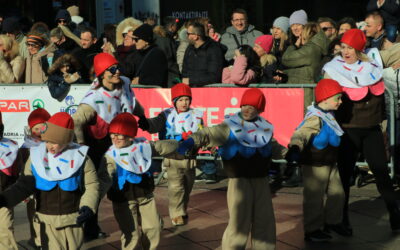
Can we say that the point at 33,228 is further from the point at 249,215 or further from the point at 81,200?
the point at 249,215

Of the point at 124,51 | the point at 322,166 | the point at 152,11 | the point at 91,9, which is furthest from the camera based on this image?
the point at 91,9

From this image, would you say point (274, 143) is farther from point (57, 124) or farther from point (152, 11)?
point (152, 11)

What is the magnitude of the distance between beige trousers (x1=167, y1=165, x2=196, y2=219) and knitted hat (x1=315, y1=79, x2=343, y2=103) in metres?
1.98

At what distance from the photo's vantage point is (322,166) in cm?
854

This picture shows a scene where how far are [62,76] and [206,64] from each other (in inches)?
75.1

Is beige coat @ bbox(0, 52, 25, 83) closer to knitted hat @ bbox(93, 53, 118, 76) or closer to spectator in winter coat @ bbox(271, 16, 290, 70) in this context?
spectator in winter coat @ bbox(271, 16, 290, 70)

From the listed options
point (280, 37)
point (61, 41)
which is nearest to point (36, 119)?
point (61, 41)

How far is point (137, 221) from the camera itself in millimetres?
7703

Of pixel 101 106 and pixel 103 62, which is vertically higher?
pixel 103 62

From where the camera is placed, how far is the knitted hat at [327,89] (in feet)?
27.4

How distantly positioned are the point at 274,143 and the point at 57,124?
6.58 ft

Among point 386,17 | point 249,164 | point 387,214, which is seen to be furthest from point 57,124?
point 386,17

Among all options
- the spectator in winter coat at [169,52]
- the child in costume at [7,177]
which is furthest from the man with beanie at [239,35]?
the child in costume at [7,177]

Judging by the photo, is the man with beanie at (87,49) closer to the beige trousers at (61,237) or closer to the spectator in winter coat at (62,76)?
the spectator in winter coat at (62,76)
